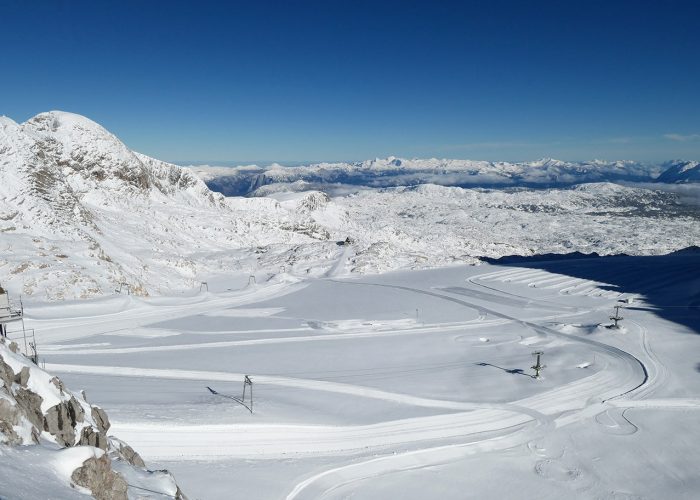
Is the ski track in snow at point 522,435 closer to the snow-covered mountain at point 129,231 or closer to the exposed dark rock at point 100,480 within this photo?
the exposed dark rock at point 100,480

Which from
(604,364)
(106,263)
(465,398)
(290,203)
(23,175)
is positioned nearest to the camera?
(465,398)

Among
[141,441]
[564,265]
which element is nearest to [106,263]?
[141,441]

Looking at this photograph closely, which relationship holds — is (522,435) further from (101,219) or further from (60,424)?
(101,219)

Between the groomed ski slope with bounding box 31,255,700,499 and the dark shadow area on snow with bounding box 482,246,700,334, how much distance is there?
23.9 inches

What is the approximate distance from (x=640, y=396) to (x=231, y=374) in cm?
1982

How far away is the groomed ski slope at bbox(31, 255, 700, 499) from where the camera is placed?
14.8 metres

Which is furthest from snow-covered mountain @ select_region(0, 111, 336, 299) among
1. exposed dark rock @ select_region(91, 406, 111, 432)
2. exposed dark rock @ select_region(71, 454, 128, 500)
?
exposed dark rock @ select_region(71, 454, 128, 500)

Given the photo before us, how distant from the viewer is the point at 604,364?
24328mm

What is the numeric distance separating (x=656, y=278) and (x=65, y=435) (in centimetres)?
5605

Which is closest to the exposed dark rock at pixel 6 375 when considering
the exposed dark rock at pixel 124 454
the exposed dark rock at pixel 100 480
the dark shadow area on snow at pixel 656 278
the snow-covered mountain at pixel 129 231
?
the exposed dark rock at pixel 124 454

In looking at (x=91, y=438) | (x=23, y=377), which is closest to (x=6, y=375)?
(x=23, y=377)

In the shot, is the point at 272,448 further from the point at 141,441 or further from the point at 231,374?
the point at 231,374

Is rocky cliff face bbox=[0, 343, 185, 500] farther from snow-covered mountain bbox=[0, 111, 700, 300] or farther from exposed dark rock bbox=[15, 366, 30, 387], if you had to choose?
snow-covered mountain bbox=[0, 111, 700, 300]

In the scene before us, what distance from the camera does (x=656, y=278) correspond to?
4862cm
